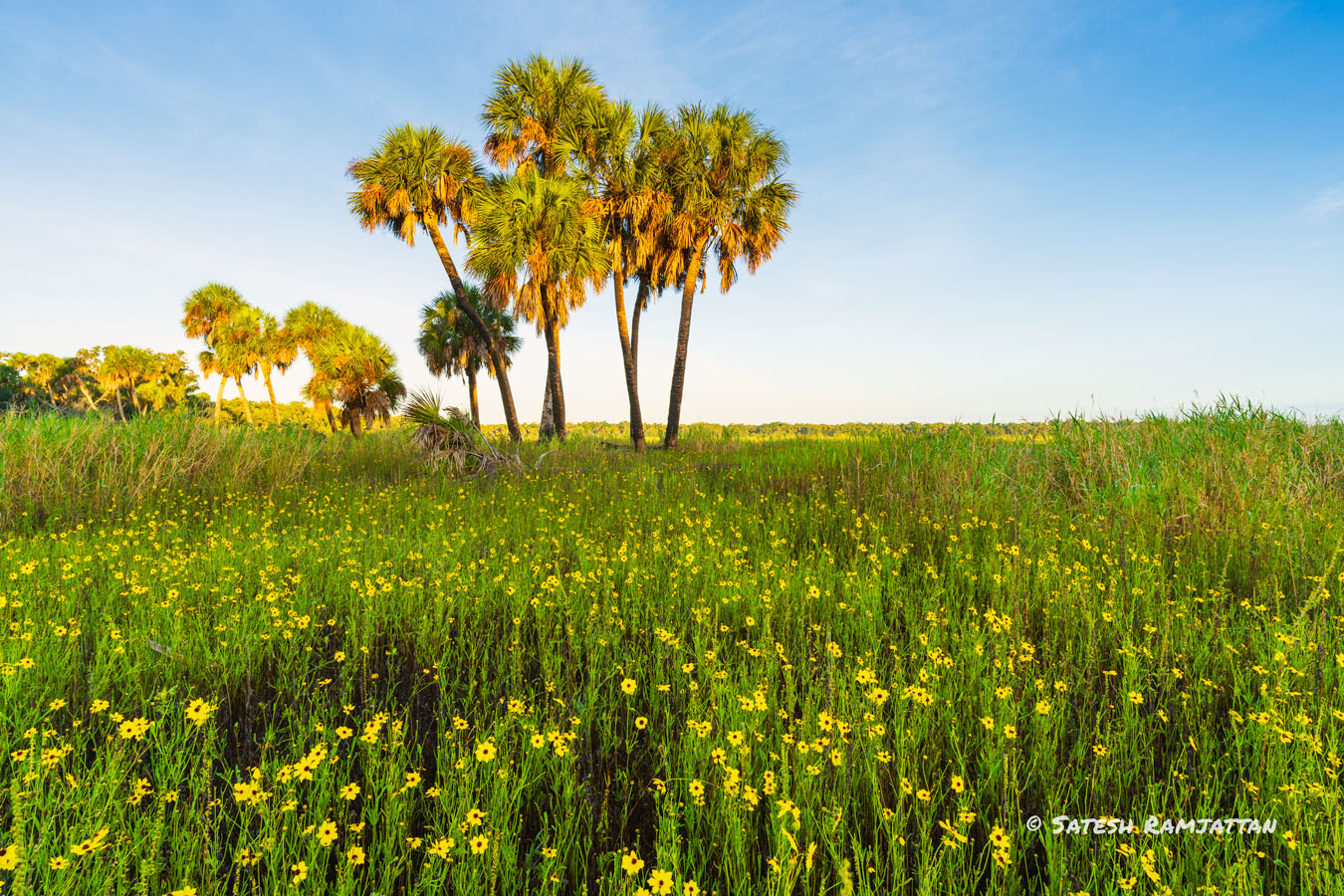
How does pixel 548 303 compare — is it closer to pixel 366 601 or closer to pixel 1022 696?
pixel 366 601

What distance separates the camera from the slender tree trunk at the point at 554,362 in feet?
75.6

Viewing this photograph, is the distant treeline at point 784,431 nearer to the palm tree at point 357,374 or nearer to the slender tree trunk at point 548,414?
the slender tree trunk at point 548,414

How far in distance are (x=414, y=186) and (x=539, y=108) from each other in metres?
6.37

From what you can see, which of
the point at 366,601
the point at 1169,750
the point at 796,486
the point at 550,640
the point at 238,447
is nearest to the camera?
the point at 1169,750

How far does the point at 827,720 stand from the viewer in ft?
7.12

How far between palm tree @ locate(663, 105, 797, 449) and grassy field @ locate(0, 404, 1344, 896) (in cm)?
1613

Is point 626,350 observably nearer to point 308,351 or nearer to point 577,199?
point 577,199

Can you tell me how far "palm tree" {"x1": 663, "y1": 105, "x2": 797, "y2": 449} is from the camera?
Result: 65.5ft

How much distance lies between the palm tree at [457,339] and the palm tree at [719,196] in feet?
56.6

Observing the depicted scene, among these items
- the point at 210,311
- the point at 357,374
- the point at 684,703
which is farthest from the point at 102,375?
the point at 684,703

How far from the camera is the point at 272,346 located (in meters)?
43.3

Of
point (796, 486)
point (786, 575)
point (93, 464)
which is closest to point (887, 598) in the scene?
point (786, 575)

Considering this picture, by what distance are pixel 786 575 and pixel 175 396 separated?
6324 centimetres

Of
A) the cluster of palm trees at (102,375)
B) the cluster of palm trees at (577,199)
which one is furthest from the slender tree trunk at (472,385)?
the cluster of palm trees at (102,375)
